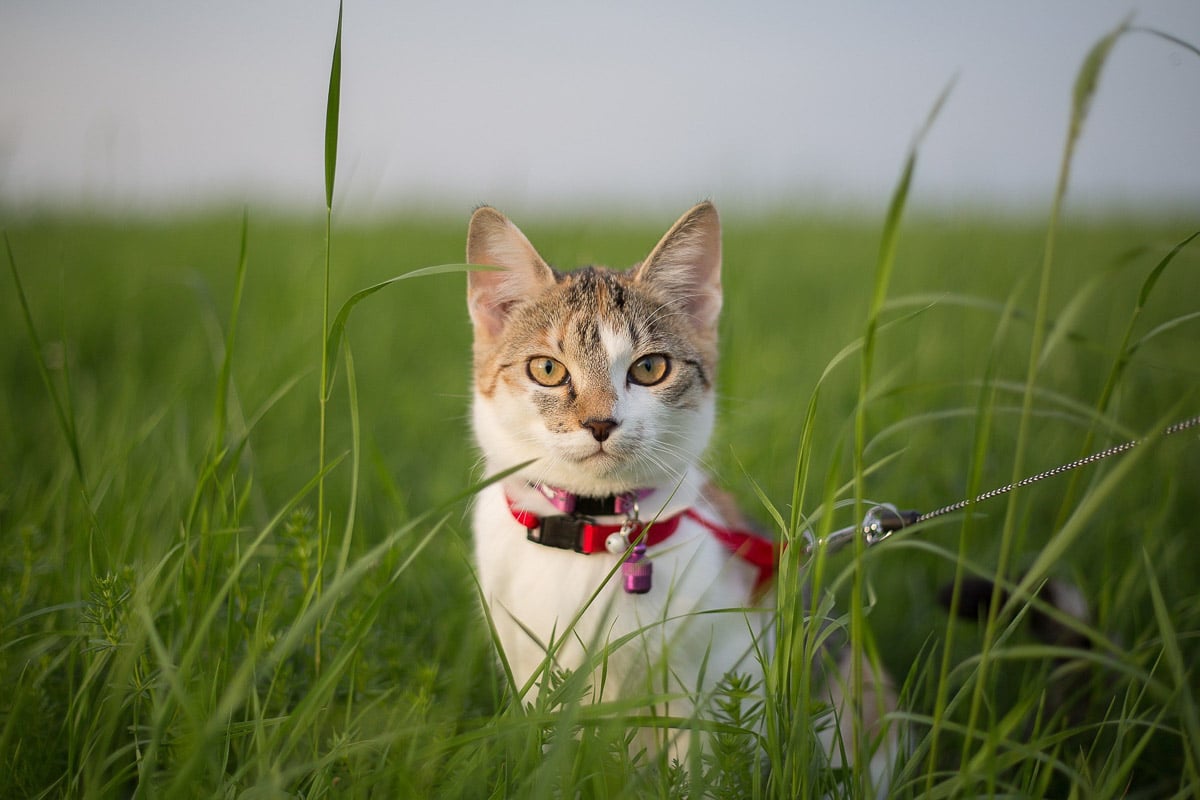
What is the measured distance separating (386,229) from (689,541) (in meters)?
6.97

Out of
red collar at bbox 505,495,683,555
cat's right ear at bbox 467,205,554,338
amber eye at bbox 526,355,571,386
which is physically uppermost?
cat's right ear at bbox 467,205,554,338

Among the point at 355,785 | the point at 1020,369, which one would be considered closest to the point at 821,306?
the point at 1020,369

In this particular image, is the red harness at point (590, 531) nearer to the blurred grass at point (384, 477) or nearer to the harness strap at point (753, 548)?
the harness strap at point (753, 548)

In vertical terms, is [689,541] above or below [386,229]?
below

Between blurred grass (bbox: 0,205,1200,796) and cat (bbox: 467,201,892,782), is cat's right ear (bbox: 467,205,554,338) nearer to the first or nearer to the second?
cat (bbox: 467,201,892,782)

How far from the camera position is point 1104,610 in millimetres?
2012

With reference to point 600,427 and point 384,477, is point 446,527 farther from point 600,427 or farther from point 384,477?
point 600,427

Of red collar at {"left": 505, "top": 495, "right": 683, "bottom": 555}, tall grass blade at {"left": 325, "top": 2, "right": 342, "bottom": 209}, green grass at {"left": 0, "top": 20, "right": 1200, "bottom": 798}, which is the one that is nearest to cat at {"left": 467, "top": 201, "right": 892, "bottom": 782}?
red collar at {"left": 505, "top": 495, "right": 683, "bottom": 555}

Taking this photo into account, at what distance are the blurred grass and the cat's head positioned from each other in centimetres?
35

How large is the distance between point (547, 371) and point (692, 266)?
0.59 m

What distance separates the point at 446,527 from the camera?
1.94m

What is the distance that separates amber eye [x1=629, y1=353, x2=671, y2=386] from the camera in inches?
80.9

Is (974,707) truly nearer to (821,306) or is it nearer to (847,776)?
(847,776)

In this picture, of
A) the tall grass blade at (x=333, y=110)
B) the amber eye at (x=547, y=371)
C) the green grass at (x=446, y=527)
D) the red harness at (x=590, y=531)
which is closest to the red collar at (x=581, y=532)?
the red harness at (x=590, y=531)
